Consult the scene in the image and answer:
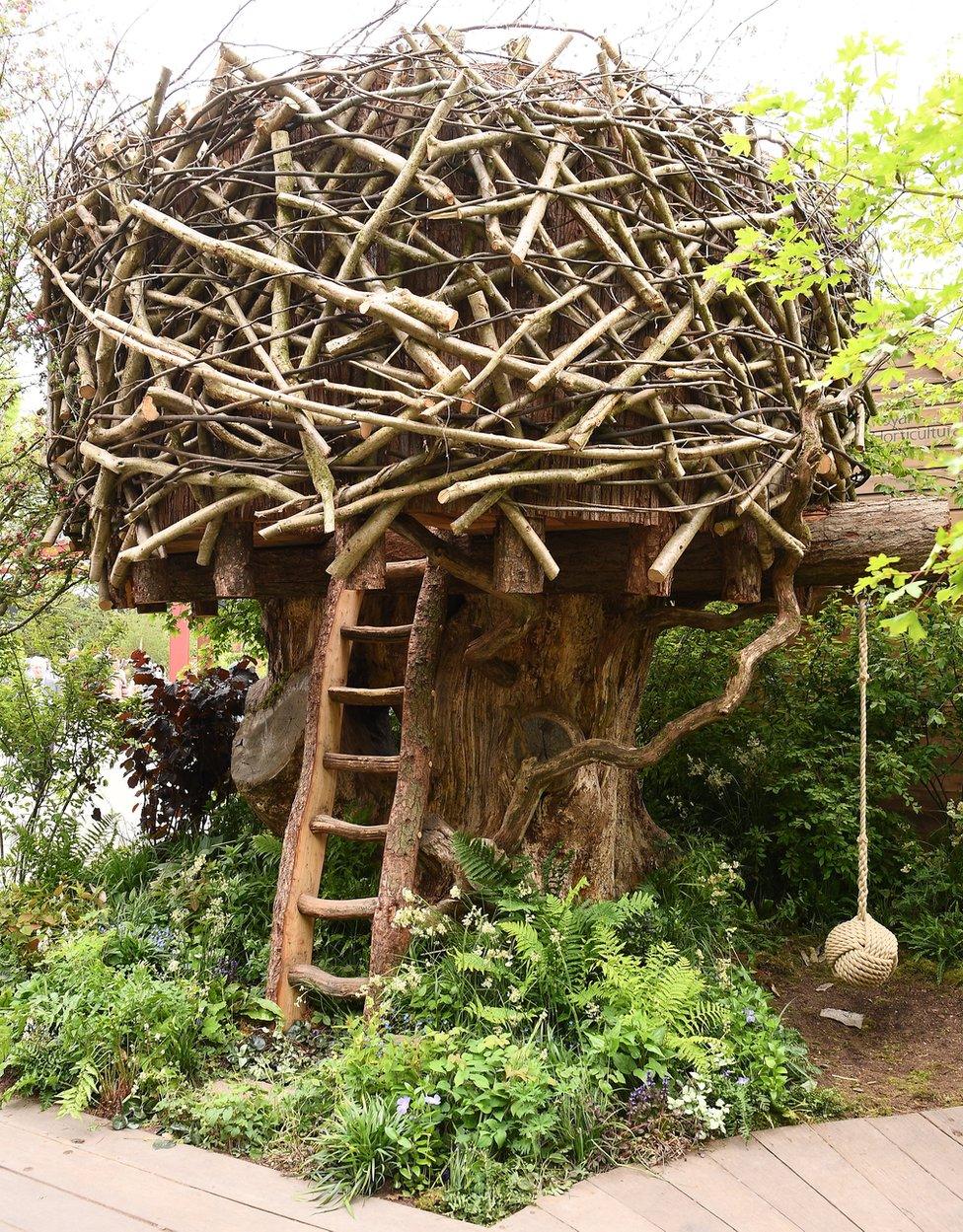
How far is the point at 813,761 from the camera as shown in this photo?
536 cm

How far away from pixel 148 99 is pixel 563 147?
60.7 inches

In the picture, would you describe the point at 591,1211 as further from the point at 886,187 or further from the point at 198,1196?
the point at 886,187

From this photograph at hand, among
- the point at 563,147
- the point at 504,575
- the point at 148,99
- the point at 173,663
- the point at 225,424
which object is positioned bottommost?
the point at 173,663

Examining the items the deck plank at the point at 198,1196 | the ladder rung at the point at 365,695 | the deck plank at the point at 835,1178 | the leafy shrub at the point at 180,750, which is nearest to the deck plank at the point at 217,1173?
the deck plank at the point at 198,1196

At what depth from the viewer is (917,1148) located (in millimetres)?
3234

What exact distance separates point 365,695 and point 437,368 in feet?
4.98

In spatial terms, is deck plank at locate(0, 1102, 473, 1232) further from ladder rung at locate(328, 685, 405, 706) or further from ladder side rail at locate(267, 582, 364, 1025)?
ladder rung at locate(328, 685, 405, 706)

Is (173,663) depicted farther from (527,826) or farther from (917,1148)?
(917,1148)

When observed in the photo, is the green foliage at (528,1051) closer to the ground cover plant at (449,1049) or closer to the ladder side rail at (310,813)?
the ground cover plant at (449,1049)

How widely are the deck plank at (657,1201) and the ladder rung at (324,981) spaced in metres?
1.08

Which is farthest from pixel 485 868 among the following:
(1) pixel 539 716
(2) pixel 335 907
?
(1) pixel 539 716

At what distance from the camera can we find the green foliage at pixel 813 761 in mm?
5281

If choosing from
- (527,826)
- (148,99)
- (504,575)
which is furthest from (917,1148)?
(148,99)

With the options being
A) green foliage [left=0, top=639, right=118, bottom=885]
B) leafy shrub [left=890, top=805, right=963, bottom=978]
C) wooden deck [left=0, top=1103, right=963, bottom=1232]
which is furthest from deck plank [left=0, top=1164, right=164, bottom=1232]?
leafy shrub [left=890, top=805, right=963, bottom=978]
